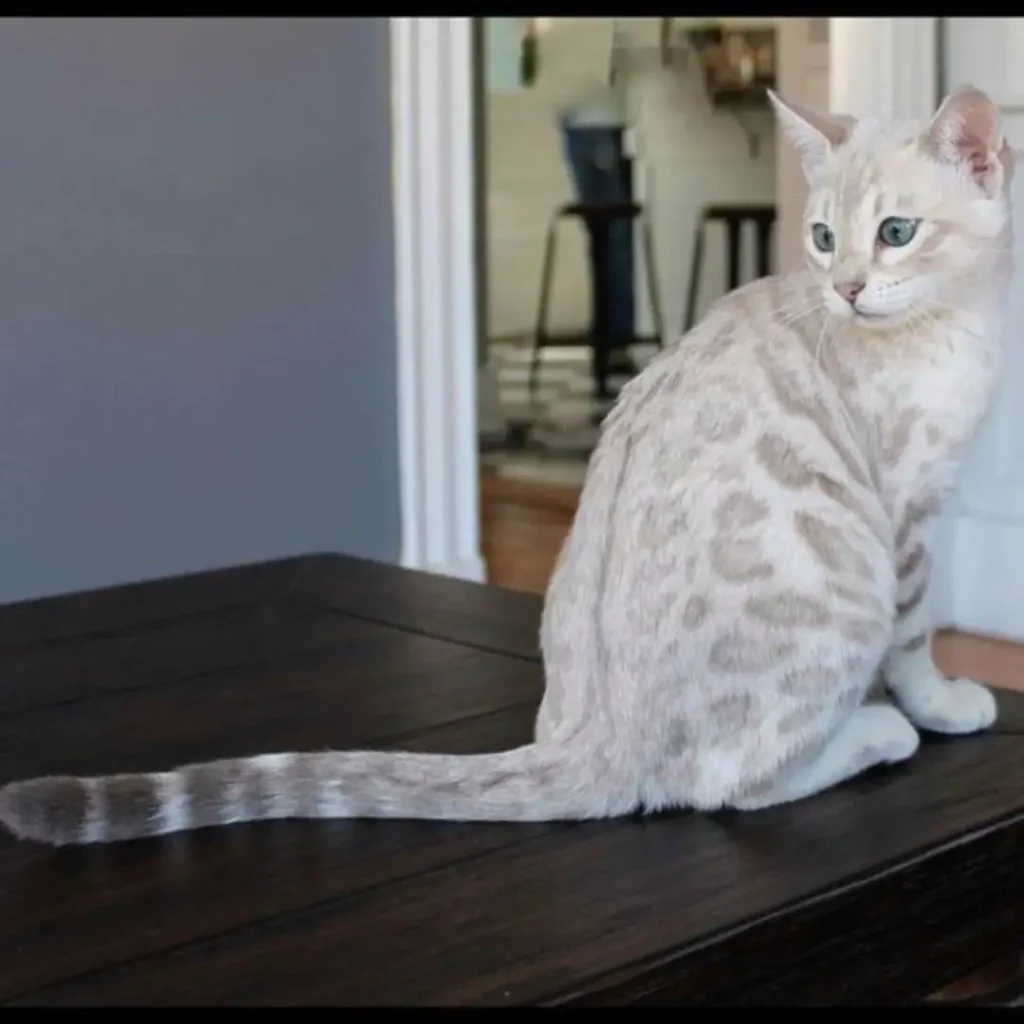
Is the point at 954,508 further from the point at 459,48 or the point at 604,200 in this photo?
the point at 604,200

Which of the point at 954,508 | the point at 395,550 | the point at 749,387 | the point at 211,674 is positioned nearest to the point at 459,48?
the point at 395,550

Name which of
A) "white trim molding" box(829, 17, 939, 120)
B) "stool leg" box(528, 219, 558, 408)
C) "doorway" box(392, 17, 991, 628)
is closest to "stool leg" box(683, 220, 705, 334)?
"stool leg" box(528, 219, 558, 408)

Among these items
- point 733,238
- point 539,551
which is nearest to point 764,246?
point 733,238

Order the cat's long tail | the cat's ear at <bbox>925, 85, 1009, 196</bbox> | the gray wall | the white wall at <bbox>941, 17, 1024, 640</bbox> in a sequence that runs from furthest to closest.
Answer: the white wall at <bbox>941, 17, 1024, 640</bbox> → the gray wall → the cat's ear at <bbox>925, 85, 1009, 196</bbox> → the cat's long tail

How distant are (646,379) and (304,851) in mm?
357

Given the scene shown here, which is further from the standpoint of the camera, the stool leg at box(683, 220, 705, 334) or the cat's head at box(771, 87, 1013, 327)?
the stool leg at box(683, 220, 705, 334)

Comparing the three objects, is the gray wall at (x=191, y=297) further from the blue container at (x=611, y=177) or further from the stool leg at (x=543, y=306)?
the blue container at (x=611, y=177)

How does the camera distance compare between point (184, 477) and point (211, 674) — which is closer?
point (211, 674)

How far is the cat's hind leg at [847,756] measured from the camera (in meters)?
0.94

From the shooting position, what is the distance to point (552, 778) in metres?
0.94

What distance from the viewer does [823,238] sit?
1.06 meters

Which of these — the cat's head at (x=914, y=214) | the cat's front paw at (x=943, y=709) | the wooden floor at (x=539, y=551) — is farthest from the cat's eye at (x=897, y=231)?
the wooden floor at (x=539, y=551)

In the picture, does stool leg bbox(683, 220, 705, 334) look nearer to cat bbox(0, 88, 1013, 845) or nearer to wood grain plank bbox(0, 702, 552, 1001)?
cat bbox(0, 88, 1013, 845)

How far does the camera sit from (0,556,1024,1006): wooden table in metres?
0.73
